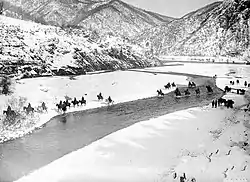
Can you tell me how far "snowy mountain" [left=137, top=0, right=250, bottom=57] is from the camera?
12888 cm

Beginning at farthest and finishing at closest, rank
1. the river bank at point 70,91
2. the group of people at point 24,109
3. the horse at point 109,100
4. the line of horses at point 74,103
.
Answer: the horse at point 109,100 → the line of horses at point 74,103 → the river bank at point 70,91 → the group of people at point 24,109

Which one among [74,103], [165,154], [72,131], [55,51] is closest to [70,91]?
[74,103]

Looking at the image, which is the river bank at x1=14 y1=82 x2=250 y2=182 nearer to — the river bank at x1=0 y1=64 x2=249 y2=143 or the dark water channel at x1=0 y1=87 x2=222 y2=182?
the dark water channel at x1=0 y1=87 x2=222 y2=182

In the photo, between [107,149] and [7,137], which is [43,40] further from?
[107,149]

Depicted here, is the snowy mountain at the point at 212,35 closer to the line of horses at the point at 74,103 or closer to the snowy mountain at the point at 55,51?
the snowy mountain at the point at 55,51

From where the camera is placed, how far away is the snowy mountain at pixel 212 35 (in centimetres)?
12888

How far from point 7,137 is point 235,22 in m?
139

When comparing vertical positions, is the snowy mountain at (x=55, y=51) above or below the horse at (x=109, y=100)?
above

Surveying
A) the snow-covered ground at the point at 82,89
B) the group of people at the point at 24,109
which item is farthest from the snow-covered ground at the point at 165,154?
the group of people at the point at 24,109

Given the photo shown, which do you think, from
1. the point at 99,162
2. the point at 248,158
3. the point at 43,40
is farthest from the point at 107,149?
the point at 43,40

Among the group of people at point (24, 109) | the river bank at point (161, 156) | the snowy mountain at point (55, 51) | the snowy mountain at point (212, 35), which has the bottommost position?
the river bank at point (161, 156)

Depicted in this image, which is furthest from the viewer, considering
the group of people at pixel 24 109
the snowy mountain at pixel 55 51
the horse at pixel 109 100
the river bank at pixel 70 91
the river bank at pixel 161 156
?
the snowy mountain at pixel 55 51

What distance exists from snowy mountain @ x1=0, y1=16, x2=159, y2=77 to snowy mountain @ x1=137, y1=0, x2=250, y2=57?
4001 centimetres

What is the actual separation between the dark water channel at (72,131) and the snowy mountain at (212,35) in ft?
249
